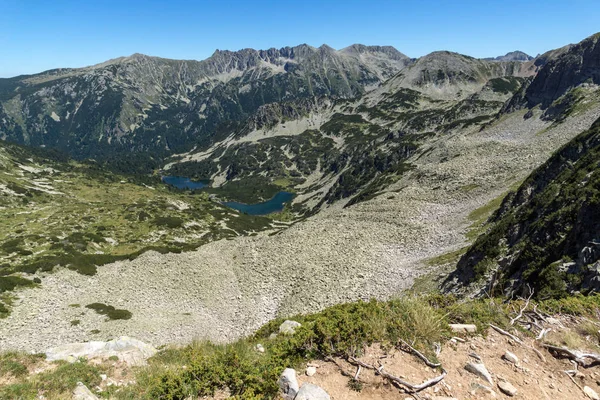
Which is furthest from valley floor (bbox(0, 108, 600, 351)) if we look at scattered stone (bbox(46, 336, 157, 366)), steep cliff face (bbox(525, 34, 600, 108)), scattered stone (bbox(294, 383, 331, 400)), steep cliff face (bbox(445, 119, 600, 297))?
steep cliff face (bbox(525, 34, 600, 108))

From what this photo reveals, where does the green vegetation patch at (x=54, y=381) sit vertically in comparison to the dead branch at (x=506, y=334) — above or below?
below

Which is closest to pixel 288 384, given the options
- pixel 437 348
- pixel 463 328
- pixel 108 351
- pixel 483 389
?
pixel 437 348

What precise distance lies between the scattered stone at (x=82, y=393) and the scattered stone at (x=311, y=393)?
6.96m

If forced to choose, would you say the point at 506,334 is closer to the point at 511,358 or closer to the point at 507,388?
the point at 511,358

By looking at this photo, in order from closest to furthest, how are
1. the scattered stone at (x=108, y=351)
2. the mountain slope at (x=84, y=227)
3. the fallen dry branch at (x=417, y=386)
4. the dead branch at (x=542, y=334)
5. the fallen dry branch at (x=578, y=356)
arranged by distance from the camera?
1. the fallen dry branch at (x=417, y=386)
2. the fallen dry branch at (x=578, y=356)
3. the dead branch at (x=542, y=334)
4. the scattered stone at (x=108, y=351)
5. the mountain slope at (x=84, y=227)

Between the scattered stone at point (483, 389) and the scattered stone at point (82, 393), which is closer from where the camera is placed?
the scattered stone at point (483, 389)

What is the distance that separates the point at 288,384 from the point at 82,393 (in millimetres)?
7346

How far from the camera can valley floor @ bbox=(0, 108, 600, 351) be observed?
127 feet

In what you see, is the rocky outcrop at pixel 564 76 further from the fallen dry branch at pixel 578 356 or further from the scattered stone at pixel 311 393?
the scattered stone at pixel 311 393

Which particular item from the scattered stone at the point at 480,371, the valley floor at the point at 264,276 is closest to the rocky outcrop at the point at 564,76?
the valley floor at the point at 264,276

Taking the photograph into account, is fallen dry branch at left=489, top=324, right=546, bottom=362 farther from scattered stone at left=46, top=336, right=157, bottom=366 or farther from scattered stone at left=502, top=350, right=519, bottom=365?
scattered stone at left=46, top=336, right=157, bottom=366

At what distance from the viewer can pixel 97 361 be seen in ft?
42.4

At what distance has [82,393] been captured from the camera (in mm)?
9852

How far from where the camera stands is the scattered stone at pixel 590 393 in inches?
272
